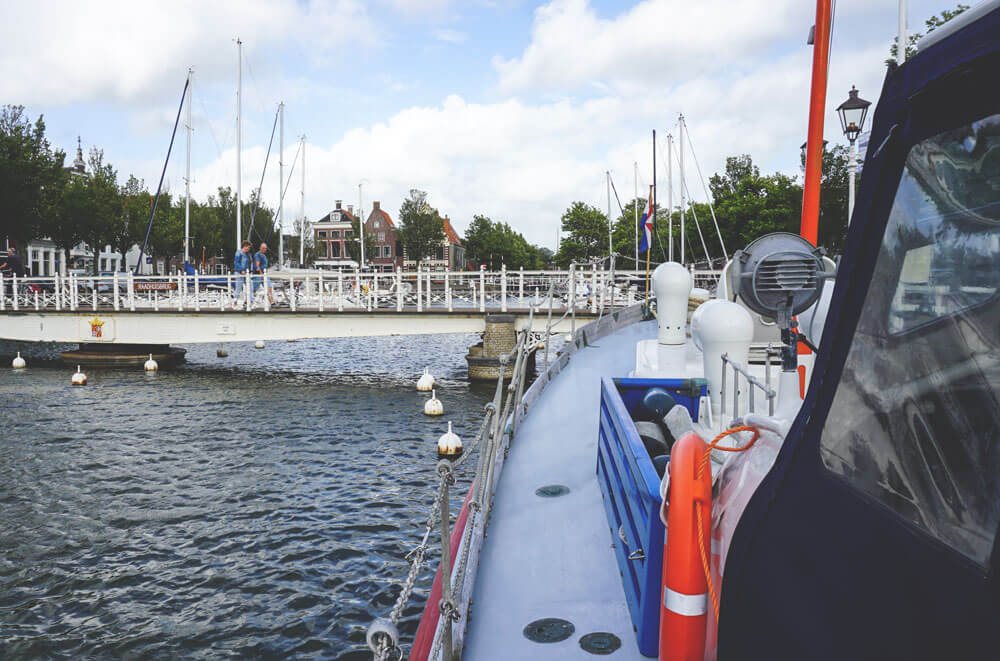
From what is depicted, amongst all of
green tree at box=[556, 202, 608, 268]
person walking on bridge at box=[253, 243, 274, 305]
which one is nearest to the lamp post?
person walking on bridge at box=[253, 243, 274, 305]

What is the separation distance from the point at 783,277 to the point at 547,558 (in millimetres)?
2212

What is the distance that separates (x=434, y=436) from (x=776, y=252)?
13666mm

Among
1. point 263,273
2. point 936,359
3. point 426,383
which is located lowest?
point 426,383

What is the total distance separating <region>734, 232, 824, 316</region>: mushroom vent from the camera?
357cm

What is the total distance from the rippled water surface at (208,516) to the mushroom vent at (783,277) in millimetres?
5875

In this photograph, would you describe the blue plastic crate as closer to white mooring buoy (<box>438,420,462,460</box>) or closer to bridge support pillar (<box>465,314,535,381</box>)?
white mooring buoy (<box>438,420,462,460</box>)

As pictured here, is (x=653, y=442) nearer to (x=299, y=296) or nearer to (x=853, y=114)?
(x=853, y=114)

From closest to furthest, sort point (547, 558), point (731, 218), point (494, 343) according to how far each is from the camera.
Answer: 1. point (547, 558)
2. point (494, 343)
3. point (731, 218)

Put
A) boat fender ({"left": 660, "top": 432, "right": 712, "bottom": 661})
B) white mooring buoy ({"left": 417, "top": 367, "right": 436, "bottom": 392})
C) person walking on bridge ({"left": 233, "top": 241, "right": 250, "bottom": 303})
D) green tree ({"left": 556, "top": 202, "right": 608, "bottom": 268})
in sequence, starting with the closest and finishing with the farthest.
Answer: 1. boat fender ({"left": 660, "top": 432, "right": 712, "bottom": 661})
2. white mooring buoy ({"left": 417, "top": 367, "right": 436, "bottom": 392})
3. person walking on bridge ({"left": 233, "top": 241, "right": 250, "bottom": 303})
4. green tree ({"left": 556, "top": 202, "right": 608, "bottom": 268})

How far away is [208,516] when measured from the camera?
10.9m

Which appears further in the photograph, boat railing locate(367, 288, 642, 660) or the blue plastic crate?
the blue plastic crate

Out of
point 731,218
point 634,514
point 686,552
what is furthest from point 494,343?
point 731,218

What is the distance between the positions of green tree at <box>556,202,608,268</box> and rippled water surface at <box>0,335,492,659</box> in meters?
54.2

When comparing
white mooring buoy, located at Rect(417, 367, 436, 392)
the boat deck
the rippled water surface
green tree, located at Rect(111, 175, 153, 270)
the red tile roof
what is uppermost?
the red tile roof
